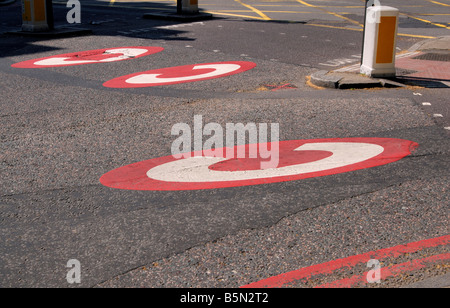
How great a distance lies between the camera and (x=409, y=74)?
10031 mm

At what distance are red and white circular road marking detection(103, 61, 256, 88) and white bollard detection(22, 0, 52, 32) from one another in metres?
5.48

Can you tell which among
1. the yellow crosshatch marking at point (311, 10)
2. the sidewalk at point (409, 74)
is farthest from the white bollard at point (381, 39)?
the yellow crosshatch marking at point (311, 10)

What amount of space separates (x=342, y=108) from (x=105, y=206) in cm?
416

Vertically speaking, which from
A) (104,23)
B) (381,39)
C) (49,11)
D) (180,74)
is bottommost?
(180,74)

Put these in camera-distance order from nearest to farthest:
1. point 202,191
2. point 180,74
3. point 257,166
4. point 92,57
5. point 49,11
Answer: point 202,191 → point 257,166 → point 180,74 → point 92,57 → point 49,11

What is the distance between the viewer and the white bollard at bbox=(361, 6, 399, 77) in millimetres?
9414

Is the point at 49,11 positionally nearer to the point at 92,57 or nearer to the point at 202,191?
the point at 92,57

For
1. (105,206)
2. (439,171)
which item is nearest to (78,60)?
(105,206)

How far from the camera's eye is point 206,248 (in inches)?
162

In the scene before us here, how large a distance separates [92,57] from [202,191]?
7.64 metres

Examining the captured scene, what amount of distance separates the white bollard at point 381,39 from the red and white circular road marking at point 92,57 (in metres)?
4.82

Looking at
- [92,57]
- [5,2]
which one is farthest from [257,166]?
[5,2]

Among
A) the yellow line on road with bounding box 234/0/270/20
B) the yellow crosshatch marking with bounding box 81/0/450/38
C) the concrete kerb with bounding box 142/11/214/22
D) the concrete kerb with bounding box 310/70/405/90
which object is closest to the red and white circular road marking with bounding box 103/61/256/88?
the concrete kerb with bounding box 310/70/405/90

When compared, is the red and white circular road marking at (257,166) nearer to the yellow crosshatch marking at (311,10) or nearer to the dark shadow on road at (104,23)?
the dark shadow on road at (104,23)
